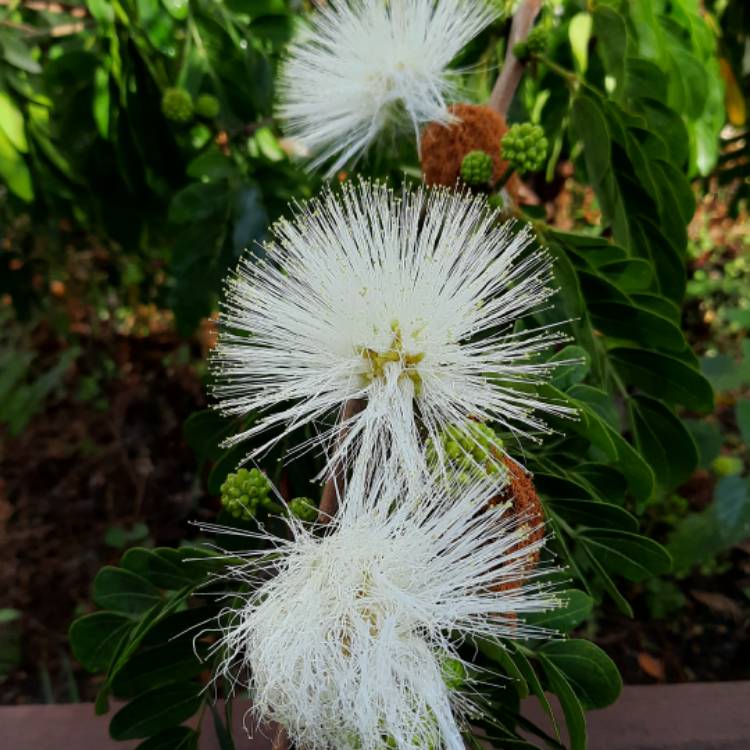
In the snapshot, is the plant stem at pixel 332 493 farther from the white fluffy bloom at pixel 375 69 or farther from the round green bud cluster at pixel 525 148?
the white fluffy bloom at pixel 375 69

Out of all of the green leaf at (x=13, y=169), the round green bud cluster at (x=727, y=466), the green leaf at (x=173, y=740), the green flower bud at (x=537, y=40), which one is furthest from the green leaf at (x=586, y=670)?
the round green bud cluster at (x=727, y=466)

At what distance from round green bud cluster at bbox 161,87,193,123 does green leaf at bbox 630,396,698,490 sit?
97cm

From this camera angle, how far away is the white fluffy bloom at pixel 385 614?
68 centimetres

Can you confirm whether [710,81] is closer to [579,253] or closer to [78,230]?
[579,253]

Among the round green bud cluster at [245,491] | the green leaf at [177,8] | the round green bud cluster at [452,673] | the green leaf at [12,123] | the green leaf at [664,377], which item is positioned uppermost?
the green leaf at [177,8]

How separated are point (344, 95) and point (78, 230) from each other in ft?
5.30

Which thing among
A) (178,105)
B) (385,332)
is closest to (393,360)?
(385,332)

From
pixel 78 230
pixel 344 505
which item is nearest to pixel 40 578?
pixel 78 230

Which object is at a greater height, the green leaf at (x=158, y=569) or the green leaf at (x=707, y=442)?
the green leaf at (x=707, y=442)

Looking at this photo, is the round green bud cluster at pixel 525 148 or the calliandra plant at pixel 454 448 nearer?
the calliandra plant at pixel 454 448

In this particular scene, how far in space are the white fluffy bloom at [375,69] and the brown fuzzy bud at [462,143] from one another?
0.21 feet

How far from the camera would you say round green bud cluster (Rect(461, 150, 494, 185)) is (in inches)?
40.3

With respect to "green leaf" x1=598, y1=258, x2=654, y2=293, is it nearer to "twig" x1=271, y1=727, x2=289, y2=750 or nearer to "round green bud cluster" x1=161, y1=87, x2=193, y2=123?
"twig" x1=271, y1=727, x2=289, y2=750

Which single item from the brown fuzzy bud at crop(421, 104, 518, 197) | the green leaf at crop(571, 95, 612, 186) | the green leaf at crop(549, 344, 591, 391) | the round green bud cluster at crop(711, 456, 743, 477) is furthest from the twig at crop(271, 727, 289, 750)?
the round green bud cluster at crop(711, 456, 743, 477)
